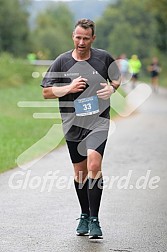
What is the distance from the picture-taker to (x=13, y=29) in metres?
90.7

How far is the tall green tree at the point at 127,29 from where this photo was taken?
126 m

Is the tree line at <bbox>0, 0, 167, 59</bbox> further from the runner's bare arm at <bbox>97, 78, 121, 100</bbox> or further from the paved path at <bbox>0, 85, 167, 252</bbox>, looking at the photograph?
the runner's bare arm at <bbox>97, 78, 121, 100</bbox>

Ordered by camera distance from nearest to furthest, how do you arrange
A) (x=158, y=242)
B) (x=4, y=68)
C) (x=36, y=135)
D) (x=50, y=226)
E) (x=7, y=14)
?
(x=158, y=242) < (x=50, y=226) < (x=36, y=135) < (x=4, y=68) < (x=7, y=14)

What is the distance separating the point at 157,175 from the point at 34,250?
5962 mm

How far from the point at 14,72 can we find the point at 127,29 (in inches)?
→ 3488

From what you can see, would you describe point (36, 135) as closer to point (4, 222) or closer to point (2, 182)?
point (2, 182)

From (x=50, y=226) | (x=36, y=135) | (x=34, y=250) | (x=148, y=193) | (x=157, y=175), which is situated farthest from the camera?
(x=36, y=135)

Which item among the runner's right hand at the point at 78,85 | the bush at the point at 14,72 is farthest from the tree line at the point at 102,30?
the runner's right hand at the point at 78,85

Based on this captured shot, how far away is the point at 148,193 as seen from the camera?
1161 cm

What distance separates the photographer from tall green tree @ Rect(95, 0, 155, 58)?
414 ft

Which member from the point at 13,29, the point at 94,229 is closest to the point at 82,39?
the point at 94,229

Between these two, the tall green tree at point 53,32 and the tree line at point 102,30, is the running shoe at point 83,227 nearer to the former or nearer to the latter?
the tree line at point 102,30

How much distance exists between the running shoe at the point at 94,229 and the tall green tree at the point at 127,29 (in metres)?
108

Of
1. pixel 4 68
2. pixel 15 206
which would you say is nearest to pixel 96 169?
pixel 15 206
